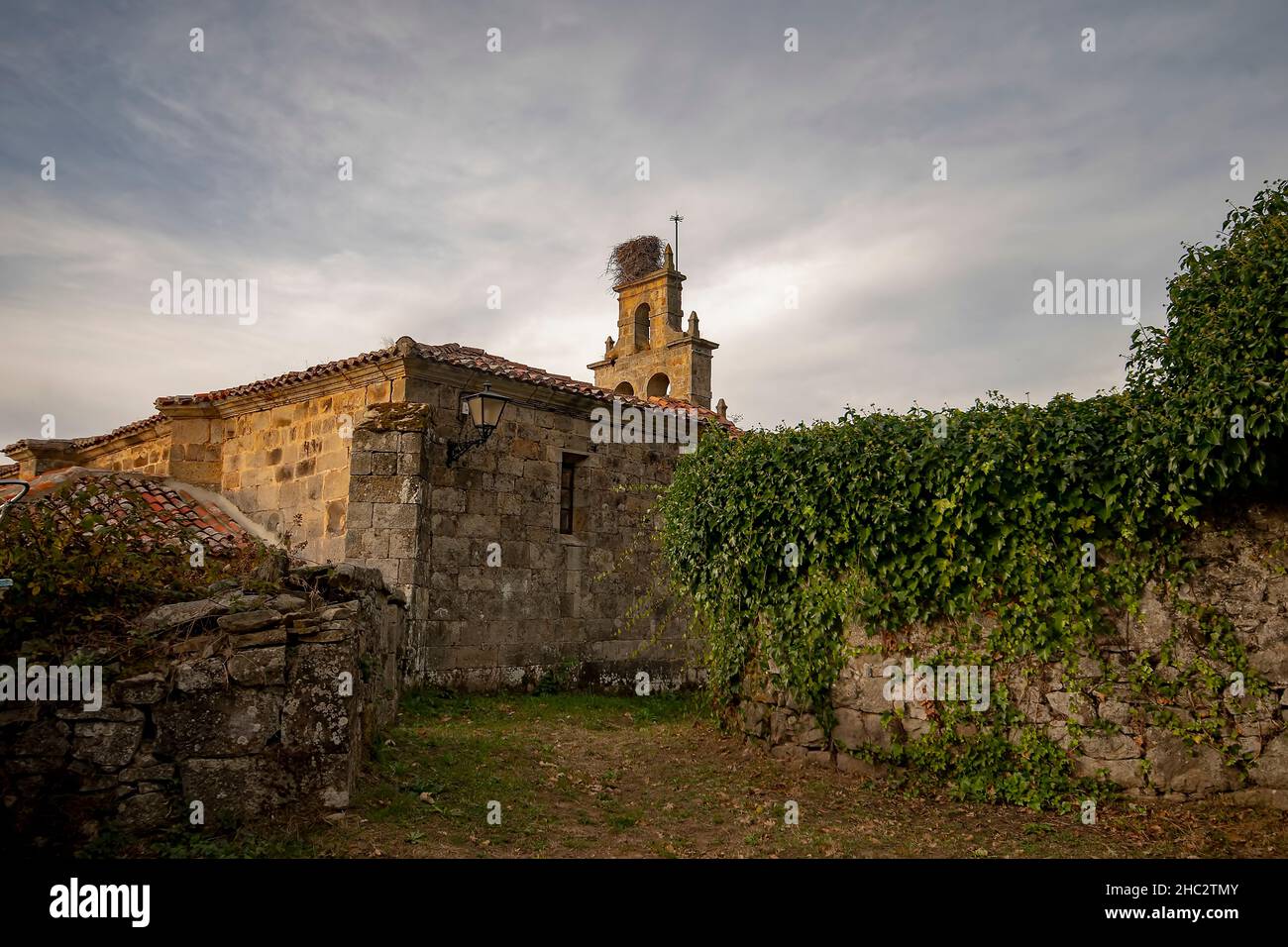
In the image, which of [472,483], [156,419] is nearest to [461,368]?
[472,483]

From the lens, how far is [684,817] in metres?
6.41

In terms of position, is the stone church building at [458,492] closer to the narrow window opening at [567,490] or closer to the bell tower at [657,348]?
the narrow window opening at [567,490]

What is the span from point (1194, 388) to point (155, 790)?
7162 mm

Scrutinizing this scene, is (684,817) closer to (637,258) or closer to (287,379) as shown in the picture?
(287,379)

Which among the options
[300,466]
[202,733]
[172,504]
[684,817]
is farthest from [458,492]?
[202,733]

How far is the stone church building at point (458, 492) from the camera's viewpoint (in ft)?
33.5

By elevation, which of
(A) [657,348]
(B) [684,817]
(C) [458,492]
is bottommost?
(B) [684,817]

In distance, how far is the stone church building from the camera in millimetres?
10219

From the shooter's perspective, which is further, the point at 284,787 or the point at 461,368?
the point at 461,368

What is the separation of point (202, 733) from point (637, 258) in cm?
1668

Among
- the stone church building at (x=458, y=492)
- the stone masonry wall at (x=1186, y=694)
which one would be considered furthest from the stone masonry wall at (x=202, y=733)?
the stone masonry wall at (x=1186, y=694)
